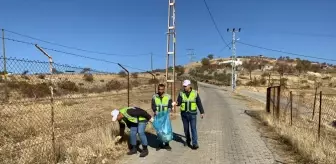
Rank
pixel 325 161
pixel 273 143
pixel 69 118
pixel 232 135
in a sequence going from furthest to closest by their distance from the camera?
pixel 69 118 → pixel 232 135 → pixel 273 143 → pixel 325 161

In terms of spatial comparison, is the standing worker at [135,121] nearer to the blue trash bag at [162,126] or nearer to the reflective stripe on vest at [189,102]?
the blue trash bag at [162,126]

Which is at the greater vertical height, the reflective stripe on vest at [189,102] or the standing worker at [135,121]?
the reflective stripe on vest at [189,102]

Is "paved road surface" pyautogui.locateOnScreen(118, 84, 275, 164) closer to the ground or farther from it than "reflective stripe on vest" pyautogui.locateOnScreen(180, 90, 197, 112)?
closer to the ground

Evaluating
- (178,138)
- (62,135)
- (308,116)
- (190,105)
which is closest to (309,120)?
(308,116)

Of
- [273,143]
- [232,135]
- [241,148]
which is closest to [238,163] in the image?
[241,148]

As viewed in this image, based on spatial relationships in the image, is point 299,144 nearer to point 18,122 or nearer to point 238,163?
point 238,163

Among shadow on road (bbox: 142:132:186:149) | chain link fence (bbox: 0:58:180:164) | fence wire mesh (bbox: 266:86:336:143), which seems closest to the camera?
chain link fence (bbox: 0:58:180:164)

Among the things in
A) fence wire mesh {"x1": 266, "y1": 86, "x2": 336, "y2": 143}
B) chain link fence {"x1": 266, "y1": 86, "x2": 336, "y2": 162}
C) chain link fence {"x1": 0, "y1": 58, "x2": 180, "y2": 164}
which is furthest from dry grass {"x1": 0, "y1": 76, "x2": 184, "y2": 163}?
fence wire mesh {"x1": 266, "y1": 86, "x2": 336, "y2": 143}

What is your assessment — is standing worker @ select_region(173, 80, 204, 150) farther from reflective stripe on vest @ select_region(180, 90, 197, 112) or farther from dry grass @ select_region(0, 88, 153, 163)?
dry grass @ select_region(0, 88, 153, 163)

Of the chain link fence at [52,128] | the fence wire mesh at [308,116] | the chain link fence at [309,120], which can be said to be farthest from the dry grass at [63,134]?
the fence wire mesh at [308,116]

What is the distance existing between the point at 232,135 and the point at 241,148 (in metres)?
2.28

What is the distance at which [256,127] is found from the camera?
14.4 m

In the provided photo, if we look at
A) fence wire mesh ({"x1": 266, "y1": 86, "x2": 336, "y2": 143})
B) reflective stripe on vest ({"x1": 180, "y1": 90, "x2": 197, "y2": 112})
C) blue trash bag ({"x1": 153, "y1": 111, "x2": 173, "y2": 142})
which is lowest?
fence wire mesh ({"x1": 266, "y1": 86, "x2": 336, "y2": 143})

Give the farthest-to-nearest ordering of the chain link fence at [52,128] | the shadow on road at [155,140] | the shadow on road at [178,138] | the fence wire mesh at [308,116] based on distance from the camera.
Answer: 1. the fence wire mesh at [308,116]
2. the shadow on road at [178,138]
3. the shadow on road at [155,140]
4. the chain link fence at [52,128]
